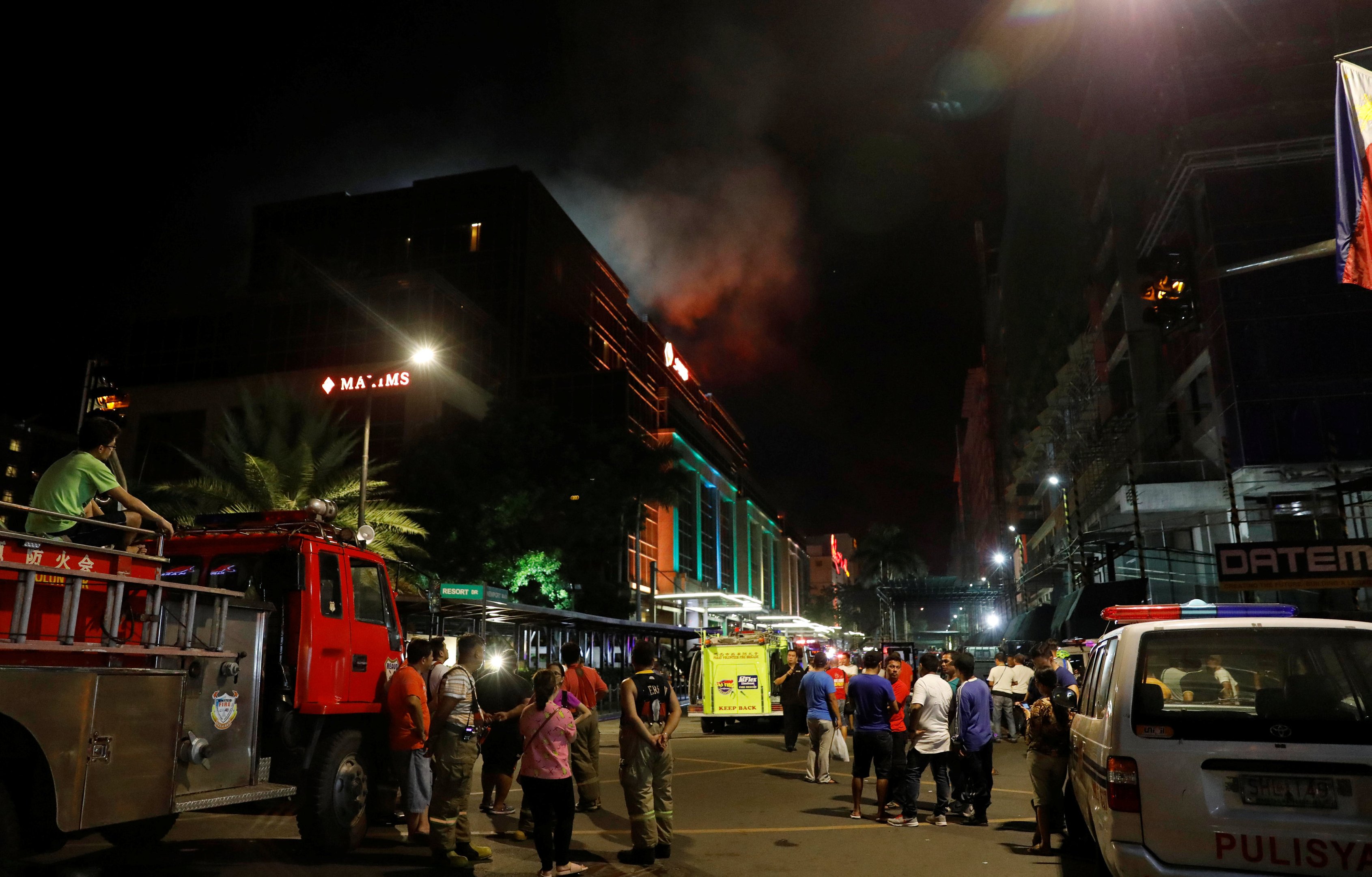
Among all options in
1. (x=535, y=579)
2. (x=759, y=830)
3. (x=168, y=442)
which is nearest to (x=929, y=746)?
(x=759, y=830)

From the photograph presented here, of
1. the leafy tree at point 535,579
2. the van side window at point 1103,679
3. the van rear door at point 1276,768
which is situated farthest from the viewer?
the leafy tree at point 535,579

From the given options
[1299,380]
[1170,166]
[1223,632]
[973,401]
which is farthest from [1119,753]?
[973,401]

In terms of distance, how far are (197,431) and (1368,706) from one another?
48.5 metres

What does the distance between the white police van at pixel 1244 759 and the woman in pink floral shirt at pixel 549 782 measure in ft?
12.3

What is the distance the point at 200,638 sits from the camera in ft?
21.1

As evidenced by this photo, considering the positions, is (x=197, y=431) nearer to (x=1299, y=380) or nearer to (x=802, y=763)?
(x=802, y=763)

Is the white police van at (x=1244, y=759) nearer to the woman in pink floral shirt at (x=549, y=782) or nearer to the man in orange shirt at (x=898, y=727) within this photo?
the woman in pink floral shirt at (x=549, y=782)

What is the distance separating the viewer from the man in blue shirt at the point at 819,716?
1294 cm

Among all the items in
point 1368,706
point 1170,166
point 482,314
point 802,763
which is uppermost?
point 482,314

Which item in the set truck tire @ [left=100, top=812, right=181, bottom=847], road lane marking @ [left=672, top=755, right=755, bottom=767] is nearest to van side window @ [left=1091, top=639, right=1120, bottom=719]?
truck tire @ [left=100, top=812, right=181, bottom=847]

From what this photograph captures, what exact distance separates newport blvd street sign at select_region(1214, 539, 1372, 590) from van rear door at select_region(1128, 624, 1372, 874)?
52.6 ft

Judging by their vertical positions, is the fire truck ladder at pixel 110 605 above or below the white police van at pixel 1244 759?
above

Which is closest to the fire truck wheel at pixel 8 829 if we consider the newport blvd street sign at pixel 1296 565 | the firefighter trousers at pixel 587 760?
the firefighter trousers at pixel 587 760

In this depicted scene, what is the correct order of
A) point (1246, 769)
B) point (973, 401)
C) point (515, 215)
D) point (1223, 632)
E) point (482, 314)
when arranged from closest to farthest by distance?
point (1246, 769)
point (1223, 632)
point (482, 314)
point (515, 215)
point (973, 401)
